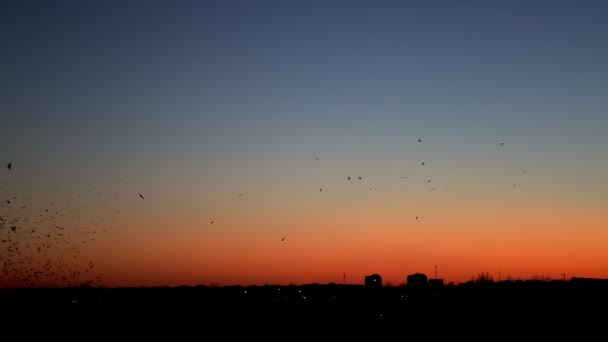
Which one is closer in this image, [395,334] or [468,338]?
[468,338]

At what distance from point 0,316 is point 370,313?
2445 inches

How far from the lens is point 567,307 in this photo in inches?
4286

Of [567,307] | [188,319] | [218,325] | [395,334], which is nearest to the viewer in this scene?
[395,334]

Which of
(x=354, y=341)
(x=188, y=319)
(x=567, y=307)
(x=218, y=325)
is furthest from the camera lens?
(x=567, y=307)

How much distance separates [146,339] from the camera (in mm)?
73312

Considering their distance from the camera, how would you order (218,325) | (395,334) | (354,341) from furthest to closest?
(218,325)
(395,334)
(354,341)

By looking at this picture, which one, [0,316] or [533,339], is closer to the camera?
[533,339]

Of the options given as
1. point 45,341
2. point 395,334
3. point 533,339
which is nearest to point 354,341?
point 395,334

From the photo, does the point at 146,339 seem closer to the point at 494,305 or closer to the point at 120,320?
the point at 120,320

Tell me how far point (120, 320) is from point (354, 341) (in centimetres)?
4746

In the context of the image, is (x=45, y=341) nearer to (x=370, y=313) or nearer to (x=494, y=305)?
(x=370, y=313)

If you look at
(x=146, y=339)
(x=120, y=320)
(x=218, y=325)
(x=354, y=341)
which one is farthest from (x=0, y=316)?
(x=354, y=341)

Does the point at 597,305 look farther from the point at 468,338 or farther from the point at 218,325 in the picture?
the point at 218,325

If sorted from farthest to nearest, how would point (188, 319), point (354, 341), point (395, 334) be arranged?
1. point (188, 319)
2. point (395, 334)
3. point (354, 341)
